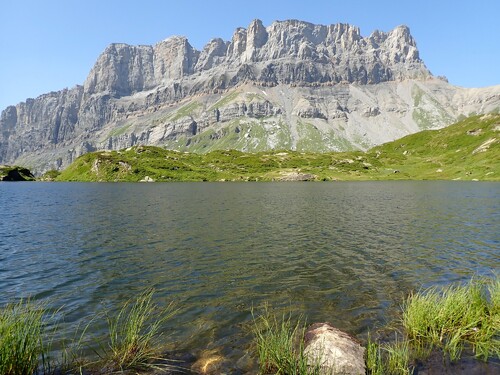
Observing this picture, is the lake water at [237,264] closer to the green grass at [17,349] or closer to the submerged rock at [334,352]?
the submerged rock at [334,352]

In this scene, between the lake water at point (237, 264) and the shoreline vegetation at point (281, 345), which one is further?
the lake water at point (237, 264)

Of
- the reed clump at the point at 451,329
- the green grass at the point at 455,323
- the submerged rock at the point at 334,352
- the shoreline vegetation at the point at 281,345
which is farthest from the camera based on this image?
the green grass at the point at 455,323

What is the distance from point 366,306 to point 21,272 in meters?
28.6

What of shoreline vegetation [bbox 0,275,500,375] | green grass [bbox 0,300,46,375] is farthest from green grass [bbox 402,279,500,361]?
green grass [bbox 0,300,46,375]

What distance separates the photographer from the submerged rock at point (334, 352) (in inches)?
498

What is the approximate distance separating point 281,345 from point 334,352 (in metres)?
2.41

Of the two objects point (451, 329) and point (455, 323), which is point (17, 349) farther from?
point (455, 323)

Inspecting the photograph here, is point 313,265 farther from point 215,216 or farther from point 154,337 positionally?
point 215,216

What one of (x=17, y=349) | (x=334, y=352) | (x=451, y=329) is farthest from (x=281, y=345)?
(x=17, y=349)

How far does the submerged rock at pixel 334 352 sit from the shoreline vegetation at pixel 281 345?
1.47 ft

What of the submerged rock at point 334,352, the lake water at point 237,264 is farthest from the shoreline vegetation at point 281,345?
the lake water at point 237,264

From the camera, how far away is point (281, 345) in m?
13.1

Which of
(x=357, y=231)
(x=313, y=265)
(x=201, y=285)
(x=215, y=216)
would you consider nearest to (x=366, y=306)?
(x=313, y=265)

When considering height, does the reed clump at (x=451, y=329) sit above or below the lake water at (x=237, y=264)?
above
